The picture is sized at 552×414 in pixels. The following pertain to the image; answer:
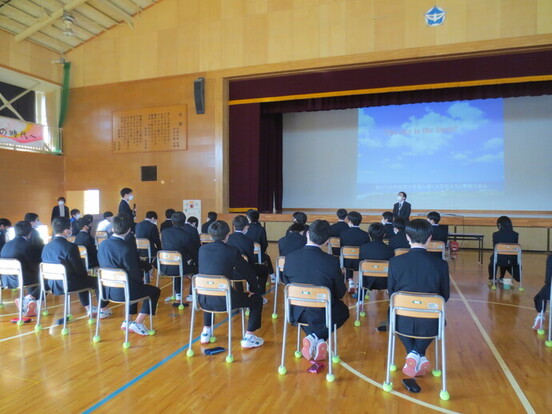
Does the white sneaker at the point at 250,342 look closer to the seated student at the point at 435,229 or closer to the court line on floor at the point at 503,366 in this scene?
the court line on floor at the point at 503,366

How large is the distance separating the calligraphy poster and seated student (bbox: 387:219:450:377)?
9.54m

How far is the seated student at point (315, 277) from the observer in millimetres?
3188

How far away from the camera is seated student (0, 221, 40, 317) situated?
4547mm

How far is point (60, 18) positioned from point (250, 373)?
11.7 meters

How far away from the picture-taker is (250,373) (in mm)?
3186

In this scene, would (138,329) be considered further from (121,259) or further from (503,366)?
(503,366)

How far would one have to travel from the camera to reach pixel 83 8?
1103 cm

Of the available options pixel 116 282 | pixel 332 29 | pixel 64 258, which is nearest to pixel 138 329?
pixel 116 282

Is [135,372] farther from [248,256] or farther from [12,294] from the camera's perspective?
[12,294]

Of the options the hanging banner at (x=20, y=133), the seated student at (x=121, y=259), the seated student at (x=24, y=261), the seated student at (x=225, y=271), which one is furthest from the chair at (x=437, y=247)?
the hanging banner at (x=20, y=133)

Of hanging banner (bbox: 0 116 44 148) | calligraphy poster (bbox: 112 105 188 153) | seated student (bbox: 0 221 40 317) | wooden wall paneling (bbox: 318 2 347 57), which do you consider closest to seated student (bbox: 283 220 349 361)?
seated student (bbox: 0 221 40 317)

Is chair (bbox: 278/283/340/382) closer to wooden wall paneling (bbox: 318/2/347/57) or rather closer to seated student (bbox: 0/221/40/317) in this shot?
seated student (bbox: 0/221/40/317)

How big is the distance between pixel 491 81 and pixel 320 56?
416 cm

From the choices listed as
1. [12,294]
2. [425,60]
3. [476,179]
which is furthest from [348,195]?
[12,294]
